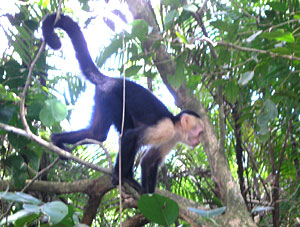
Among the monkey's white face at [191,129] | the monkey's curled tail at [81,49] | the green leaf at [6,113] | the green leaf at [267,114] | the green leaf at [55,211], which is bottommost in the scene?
the green leaf at [55,211]

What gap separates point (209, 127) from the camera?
120 inches

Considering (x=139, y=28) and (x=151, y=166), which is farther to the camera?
(x=151, y=166)

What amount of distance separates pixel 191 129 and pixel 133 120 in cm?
56

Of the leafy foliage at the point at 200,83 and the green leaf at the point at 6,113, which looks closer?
the leafy foliage at the point at 200,83

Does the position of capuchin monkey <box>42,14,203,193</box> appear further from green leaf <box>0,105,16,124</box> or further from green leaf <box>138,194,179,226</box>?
green leaf <box>138,194,179,226</box>

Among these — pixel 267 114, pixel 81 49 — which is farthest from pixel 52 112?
pixel 81 49

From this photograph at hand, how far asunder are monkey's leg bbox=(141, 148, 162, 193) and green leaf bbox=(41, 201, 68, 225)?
242 centimetres

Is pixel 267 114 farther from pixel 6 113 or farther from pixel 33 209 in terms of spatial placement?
pixel 6 113

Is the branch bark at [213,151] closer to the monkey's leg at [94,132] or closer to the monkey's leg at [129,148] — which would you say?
the monkey's leg at [129,148]

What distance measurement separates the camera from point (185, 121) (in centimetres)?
336

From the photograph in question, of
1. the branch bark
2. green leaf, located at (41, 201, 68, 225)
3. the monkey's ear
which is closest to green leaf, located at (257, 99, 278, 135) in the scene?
the branch bark

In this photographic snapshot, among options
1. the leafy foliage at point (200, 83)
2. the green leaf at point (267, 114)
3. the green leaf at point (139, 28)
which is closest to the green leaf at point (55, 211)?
the leafy foliage at point (200, 83)

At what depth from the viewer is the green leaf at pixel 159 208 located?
1312mm

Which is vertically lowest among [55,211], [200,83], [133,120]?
[55,211]
